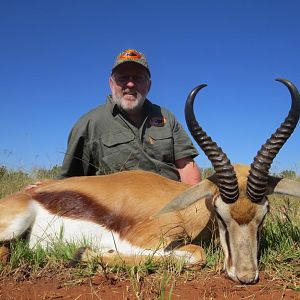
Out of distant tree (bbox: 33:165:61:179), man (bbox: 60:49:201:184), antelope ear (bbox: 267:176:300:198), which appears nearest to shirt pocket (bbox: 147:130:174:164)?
man (bbox: 60:49:201:184)

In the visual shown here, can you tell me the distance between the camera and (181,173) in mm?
6402

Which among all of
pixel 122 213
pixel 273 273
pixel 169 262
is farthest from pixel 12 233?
pixel 273 273

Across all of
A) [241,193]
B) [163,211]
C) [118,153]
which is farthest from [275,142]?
[118,153]

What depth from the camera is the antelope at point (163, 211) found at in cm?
331

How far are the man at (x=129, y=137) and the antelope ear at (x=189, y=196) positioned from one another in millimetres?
2349

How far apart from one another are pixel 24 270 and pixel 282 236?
2.37m

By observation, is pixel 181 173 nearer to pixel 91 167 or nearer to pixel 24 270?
pixel 91 167

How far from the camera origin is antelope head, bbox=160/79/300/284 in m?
3.15

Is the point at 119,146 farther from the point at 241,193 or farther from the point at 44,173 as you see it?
the point at 44,173

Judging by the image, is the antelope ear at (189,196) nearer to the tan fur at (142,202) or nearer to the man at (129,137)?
the tan fur at (142,202)

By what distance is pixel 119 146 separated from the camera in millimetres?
6172

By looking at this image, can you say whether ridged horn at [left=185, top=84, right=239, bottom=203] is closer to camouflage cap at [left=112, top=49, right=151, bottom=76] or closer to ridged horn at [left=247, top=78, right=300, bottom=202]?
ridged horn at [left=247, top=78, right=300, bottom=202]

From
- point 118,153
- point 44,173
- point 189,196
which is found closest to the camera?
point 189,196

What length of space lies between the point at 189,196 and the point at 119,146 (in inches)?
101
